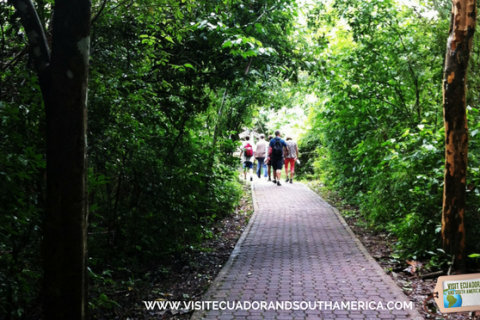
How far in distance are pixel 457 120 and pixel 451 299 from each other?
98.5 inches

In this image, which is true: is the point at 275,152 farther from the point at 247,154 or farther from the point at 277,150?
the point at 247,154

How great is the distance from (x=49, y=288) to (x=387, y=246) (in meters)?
6.36

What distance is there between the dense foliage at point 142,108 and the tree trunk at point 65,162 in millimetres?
751

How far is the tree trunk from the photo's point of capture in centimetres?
301

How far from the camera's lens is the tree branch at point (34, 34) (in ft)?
10.3

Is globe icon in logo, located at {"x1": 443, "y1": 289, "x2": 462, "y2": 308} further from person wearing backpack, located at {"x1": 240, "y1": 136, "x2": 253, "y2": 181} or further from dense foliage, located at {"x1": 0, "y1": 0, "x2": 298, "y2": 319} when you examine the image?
person wearing backpack, located at {"x1": 240, "y1": 136, "x2": 253, "y2": 181}

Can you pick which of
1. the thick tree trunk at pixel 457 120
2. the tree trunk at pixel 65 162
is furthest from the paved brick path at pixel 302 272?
the tree trunk at pixel 65 162

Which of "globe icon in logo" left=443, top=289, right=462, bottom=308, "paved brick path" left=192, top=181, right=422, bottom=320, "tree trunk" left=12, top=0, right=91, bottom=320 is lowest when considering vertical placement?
"paved brick path" left=192, top=181, right=422, bottom=320

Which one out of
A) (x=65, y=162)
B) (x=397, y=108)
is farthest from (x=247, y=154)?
(x=65, y=162)

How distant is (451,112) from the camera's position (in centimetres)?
569

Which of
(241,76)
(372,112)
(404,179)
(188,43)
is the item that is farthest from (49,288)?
(372,112)

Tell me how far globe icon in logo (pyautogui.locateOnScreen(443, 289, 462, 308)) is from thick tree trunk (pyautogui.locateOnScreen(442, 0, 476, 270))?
817mm

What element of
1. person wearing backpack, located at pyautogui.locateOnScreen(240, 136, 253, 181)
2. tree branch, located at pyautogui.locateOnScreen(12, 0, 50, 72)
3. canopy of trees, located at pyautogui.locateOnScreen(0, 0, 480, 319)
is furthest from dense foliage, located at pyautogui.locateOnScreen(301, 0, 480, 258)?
person wearing backpack, located at pyautogui.locateOnScreen(240, 136, 253, 181)

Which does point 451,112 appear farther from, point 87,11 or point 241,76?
point 87,11
